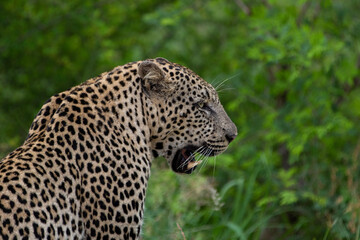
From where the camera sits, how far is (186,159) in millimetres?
5344

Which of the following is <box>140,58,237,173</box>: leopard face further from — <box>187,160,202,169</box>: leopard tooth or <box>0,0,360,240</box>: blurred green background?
<box>0,0,360,240</box>: blurred green background

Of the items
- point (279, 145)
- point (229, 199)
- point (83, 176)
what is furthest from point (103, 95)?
point (279, 145)

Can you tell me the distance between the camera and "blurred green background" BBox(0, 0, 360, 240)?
8680mm

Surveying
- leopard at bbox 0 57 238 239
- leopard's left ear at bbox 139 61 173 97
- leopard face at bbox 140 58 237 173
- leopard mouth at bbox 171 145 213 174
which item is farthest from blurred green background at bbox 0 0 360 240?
leopard's left ear at bbox 139 61 173 97

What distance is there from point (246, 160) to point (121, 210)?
267 inches

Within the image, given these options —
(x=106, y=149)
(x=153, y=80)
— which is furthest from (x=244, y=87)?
(x=106, y=149)

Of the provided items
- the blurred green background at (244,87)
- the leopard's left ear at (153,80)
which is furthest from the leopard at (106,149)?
the blurred green background at (244,87)

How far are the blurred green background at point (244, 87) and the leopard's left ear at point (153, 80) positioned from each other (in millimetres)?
2342

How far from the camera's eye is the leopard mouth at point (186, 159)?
5.35 meters

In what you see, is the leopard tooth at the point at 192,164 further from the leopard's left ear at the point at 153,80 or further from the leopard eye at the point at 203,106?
the leopard's left ear at the point at 153,80

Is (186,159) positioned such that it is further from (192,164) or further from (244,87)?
(244,87)

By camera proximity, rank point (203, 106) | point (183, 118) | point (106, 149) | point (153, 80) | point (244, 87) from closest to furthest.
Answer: point (106, 149) → point (153, 80) → point (183, 118) → point (203, 106) → point (244, 87)

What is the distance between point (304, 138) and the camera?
966cm

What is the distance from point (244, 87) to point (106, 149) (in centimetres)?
629
